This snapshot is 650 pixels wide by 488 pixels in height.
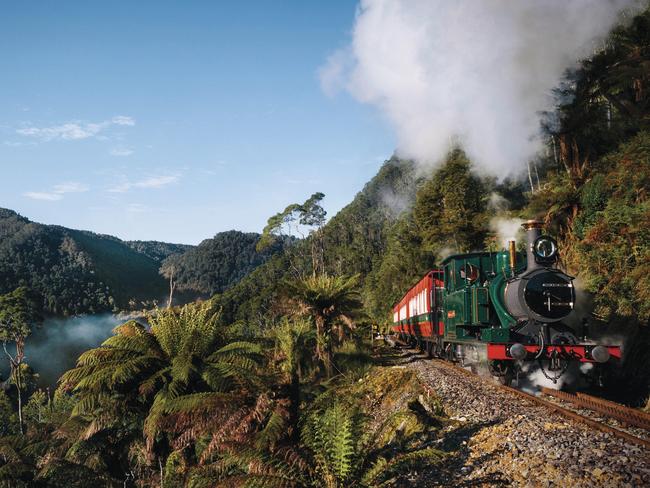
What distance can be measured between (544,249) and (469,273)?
77.1 inches

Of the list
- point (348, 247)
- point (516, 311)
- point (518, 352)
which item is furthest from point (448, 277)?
point (348, 247)

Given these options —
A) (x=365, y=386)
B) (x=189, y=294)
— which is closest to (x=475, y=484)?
(x=365, y=386)

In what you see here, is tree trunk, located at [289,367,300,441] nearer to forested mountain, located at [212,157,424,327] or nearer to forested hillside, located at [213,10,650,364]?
forested hillside, located at [213,10,650,364]

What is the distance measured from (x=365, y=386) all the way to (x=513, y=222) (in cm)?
1499

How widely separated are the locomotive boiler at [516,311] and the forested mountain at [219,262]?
507 feet

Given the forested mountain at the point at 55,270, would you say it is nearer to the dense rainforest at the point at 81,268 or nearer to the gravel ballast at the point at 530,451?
the dense rainforest at the point at 81,268

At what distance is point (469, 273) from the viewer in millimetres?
11500

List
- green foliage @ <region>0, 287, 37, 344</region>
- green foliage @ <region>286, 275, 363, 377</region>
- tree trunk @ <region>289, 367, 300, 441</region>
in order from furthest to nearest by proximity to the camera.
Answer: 1. green foliage @ <region>0, 287, 37, 344</region>
2. green foliage @ <region>286, 275, 363, 377</region>
3. tree trunk @ <region>289, 367, 300, 441</region>

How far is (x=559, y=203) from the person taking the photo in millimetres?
18484

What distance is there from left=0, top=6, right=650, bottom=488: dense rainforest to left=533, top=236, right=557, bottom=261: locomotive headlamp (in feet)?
10.5

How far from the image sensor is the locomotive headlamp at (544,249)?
32.3ft

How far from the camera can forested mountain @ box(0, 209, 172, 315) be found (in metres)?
146

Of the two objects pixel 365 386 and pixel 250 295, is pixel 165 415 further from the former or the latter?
pixel 250 295

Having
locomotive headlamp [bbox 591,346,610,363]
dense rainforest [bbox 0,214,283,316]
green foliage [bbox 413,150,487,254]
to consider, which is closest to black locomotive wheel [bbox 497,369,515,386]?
locomotive headlamp [bbox 591,346,610,363]
